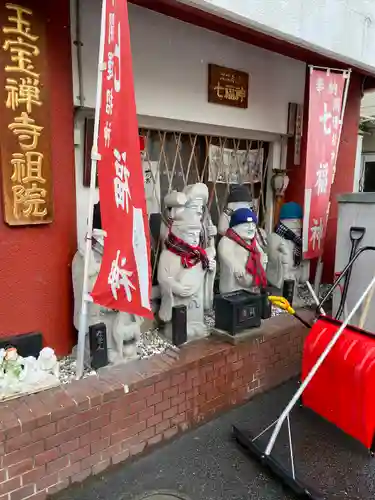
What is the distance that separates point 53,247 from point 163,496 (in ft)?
6.98

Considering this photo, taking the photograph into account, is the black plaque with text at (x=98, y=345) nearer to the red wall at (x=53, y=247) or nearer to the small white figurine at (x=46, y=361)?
the small white figurine at (x=46, y=361)

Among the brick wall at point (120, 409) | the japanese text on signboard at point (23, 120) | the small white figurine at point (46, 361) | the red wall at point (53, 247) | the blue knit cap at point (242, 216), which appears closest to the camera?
the brick wall at point (120, 409)

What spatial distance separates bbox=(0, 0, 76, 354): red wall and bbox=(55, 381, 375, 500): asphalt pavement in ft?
4.16

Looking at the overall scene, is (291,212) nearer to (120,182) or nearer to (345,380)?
(345,380)

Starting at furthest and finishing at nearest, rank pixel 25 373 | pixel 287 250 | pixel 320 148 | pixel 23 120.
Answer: pixel 287 250 → pixel 320 148 → pixel 23 120 → pixel 25 373

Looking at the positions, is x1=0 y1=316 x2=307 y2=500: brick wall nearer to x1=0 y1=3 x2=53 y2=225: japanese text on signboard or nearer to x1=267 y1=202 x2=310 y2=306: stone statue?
x1=267 y1=202 x2=310 y2=306: stone statue

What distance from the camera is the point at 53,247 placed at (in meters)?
3.46

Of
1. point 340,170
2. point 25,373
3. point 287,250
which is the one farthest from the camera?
point 340,170

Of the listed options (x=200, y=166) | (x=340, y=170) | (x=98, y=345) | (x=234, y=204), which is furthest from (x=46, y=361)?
(x=340, y=170)

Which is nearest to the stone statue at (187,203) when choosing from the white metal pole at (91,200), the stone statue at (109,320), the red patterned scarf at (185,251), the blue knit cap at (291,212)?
the red patterned scarf at (185,251)

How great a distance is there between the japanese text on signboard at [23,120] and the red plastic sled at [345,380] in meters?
2.52

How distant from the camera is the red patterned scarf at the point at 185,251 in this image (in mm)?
3863

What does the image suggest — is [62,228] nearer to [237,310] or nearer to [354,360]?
[237,310]

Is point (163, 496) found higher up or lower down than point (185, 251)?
lower down
